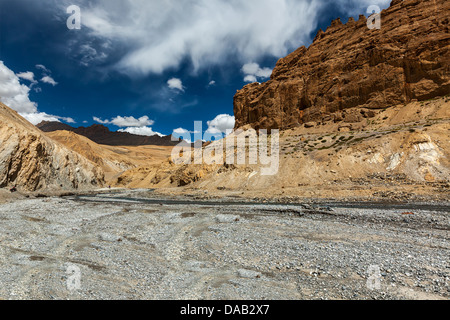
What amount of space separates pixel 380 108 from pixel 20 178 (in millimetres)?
76890

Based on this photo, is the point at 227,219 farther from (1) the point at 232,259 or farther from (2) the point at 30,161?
(2) the point at 30,161

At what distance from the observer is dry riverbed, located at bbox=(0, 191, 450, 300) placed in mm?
7418

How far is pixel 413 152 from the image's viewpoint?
105 ft

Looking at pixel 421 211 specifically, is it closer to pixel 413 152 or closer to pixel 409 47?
pixel 413 152

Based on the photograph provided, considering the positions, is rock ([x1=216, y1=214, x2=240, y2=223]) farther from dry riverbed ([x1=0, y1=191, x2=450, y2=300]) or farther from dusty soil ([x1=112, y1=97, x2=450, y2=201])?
dusty soil ([x1=112, y1=97, x2=450, y2=201])

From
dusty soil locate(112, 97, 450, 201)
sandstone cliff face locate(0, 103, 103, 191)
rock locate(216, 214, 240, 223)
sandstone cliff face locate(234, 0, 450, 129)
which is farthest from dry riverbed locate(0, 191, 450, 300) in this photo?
sandstone cliff face locate(234, 0, 450, 129)

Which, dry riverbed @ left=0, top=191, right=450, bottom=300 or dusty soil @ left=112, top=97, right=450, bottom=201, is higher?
dusty soil @ left=112, top=97, right=450, bottom=201

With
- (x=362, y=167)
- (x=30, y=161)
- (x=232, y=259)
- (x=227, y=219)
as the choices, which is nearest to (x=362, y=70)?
(x=362, y=167)

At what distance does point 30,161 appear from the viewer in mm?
41781

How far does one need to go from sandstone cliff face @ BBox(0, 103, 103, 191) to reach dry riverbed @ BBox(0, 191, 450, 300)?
92.4 feet

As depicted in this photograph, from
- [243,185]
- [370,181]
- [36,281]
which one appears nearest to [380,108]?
[370,181]

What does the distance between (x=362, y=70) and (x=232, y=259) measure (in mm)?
65640
